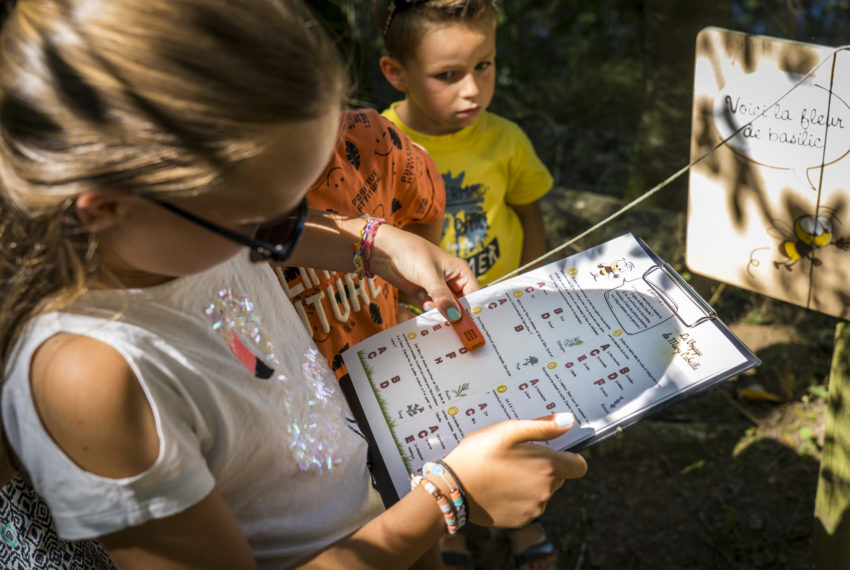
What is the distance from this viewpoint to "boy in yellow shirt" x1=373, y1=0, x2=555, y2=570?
2.31 meters

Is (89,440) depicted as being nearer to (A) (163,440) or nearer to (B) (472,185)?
(A) (163,440)

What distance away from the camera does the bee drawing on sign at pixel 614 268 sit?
1505mm

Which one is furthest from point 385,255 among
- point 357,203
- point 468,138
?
point 468,138

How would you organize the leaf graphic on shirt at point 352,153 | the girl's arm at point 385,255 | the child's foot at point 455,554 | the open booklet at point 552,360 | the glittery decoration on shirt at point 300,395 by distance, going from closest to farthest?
the glittery decoration on shirt at point 300,395 → the open booklet at point 552,360 → the girl's arm at point 385,255 → the leaf graphic on shirt at point 352,153 → the child's foot at point 455,554

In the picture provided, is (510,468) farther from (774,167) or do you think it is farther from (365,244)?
(774,167)

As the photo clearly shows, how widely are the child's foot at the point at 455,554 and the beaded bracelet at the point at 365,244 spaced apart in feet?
4.27

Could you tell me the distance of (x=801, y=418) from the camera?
2.78 m

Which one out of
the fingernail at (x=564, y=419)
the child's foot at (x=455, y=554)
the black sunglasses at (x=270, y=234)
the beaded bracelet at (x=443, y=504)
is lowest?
the child's foot at (x=455, y=554)

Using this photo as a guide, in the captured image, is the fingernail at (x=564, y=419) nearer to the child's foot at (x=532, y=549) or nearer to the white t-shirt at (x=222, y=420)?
the white t-shirt at (x=222, y=420)

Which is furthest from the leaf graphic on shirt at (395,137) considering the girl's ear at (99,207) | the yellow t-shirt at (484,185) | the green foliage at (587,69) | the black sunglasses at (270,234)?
the green foliage at (587,69)

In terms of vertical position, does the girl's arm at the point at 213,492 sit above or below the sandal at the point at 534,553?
above

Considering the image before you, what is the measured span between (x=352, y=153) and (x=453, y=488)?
0.80 metres

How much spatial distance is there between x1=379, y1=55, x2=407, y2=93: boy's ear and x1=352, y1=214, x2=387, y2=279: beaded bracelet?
114 centimetres

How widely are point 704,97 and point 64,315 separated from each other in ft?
4.78
